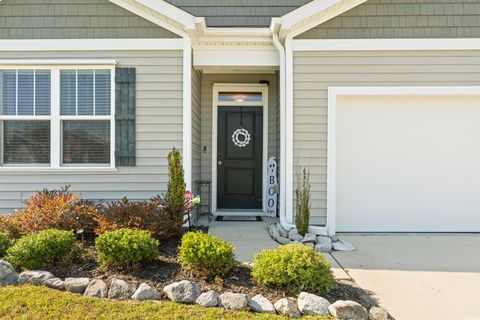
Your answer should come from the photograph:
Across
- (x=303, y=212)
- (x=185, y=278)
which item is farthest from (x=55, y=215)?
(x=303, y=212)

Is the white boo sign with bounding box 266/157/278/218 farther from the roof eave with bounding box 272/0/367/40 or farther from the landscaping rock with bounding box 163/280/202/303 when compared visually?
the landscaping rock with bounding box 163/280/202/303

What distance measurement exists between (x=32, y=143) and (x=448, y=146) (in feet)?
20.7

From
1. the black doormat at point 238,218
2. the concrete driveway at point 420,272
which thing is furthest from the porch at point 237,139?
the concrete driveway at point 420,272

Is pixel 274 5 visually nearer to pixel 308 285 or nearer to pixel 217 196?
pixel 217 196

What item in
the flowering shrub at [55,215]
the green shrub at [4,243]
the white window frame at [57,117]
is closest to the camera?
the green shrub at [4,243]

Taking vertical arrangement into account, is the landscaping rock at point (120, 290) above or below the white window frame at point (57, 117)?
below

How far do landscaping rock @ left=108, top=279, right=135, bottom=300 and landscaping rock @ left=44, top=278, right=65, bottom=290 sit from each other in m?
0.47

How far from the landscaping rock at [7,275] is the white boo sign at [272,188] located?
4145mm

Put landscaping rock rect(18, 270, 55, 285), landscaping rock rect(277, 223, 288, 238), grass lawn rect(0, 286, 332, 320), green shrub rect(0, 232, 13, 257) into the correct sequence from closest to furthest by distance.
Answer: grass lawn rect(0, 286, 332, 320)
landscaping rock rect(18, 270, 55, 285)
green shrub rect(0, 232, 13, 257)
landscaping rock rect(277, 223, 288, 238)

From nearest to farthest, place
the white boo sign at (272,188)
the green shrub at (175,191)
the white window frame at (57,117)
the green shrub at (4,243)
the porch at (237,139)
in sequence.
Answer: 1. the green shrub at (4,243)
2. the green shrub at (175,191)
3. the white window frame at (57,117)
4. the white boo sign at (272,188)
5. the porch at (237,139)

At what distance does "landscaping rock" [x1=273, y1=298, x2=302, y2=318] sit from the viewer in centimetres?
285

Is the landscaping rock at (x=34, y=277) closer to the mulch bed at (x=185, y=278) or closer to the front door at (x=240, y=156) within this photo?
the mulch bed at (x=185, y=278)

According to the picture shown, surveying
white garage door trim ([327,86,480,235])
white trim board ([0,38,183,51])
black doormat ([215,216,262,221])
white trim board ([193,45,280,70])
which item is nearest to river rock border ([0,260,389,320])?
white garage door trim ([327,86,480,235])

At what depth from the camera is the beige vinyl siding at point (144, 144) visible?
5.39m
